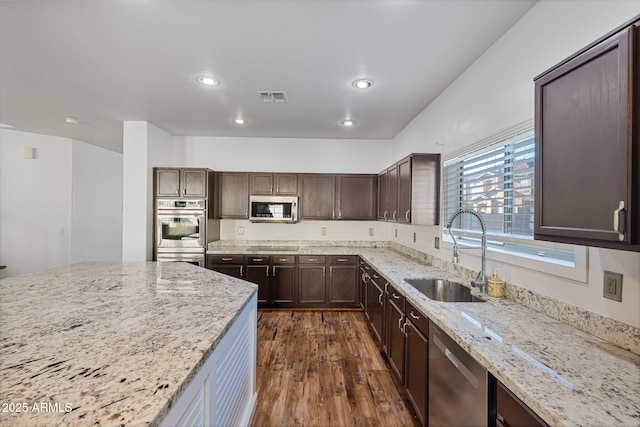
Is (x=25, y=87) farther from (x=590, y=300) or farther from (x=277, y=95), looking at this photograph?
(x=590, y=300)

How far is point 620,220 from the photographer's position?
878 mm

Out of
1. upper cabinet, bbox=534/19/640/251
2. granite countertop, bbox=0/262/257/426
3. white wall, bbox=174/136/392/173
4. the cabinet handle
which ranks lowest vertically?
granite countertop, bbox=0/262/257/426

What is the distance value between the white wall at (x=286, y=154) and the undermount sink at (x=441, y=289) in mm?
2687

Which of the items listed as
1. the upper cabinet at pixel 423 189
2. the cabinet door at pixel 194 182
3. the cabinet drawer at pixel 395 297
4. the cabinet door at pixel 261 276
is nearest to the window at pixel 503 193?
the upper cabinet at pixel 423 189

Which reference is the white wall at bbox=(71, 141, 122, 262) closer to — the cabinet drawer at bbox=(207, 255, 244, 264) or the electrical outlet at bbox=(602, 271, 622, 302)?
the cabinet drawer at bbox=(207, 255, 244, 264)

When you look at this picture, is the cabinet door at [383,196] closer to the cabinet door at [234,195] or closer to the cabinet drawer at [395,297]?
the cabinet drawer at [395,297]

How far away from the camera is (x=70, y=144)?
4.72 metres

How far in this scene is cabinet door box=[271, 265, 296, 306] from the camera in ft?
→ 13.4

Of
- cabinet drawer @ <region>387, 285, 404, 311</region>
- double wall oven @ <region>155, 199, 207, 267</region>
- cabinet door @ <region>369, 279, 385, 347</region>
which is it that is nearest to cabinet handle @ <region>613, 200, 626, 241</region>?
cabinet drawer @ <region>387, 285, 404, 311</region>

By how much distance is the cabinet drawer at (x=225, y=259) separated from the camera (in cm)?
402

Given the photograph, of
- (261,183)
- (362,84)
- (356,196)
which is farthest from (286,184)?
(362,84)

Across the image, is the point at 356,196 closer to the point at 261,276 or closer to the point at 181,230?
the point at 261,276

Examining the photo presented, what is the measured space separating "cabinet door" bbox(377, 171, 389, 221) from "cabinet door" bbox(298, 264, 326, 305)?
1185 millimetres

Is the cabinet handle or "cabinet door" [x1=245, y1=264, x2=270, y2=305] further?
"cabinet door" [x1=245, y1=264, x2=270, y2=305]
